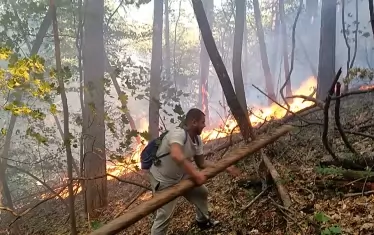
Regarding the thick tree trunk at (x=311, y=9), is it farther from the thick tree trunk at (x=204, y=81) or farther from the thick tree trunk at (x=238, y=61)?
the thick tree trunk at (x=238, y=61)

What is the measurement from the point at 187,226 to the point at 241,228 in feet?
3.71

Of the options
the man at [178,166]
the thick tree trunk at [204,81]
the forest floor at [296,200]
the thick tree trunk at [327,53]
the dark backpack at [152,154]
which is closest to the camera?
the forest floor at [296,200]

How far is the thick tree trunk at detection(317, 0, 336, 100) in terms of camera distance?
1239 centimetres

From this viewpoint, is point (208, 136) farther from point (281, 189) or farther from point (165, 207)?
point (165, 207)

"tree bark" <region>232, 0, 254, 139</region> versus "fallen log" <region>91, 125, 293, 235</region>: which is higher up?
"tree bark" <region>232, 0, 254, 139</region>

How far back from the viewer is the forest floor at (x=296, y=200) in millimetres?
4070

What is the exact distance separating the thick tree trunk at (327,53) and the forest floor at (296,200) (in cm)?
429

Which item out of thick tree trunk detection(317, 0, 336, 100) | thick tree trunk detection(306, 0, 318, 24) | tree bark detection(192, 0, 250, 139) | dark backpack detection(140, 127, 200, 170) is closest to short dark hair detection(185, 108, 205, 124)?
dark backpack detection(140, 127, 200, 170)

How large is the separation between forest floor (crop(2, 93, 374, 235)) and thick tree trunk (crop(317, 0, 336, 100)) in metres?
4.29

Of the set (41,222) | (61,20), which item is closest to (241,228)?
(41,222)

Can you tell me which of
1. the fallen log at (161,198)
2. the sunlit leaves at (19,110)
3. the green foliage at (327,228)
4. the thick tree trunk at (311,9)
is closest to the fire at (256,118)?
the fallen log at (161,198)

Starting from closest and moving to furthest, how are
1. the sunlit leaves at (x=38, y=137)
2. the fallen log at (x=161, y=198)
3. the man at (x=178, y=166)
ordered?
the fallen log at (x=161, y=198), the man at (x=178, y=166), the sunlit leaves at (x=38, y=137)

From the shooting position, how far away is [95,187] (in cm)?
838

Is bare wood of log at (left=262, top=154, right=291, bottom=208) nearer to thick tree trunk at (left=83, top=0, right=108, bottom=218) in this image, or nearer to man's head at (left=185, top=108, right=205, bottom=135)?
man's head at (left=185, top=108, right=205, bottom=135)
